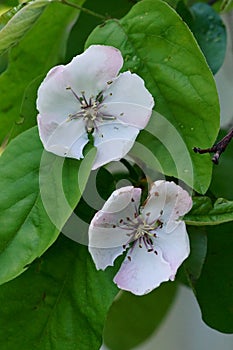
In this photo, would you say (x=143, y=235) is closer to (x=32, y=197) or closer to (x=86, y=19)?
(x=32, y=197)

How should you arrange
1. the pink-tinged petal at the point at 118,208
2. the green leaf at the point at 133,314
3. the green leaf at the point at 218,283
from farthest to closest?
the green leaf at the point at 133,314 → the green leaf at the point at 218,283 → the pink-tinged petal at the point at 118,208

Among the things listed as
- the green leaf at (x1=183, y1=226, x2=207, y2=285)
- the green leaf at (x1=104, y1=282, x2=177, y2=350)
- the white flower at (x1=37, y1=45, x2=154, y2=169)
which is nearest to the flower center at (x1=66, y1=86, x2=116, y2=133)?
the white flower at (x1=37, y1=45, x2=154, y2=169)

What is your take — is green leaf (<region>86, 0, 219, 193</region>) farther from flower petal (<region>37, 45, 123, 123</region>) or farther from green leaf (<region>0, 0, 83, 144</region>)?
green leaf (<region>0, 0, 83, 144</region>)

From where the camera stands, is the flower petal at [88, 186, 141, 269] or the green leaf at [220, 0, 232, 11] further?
the green leaf at [220, 0, 232, 11]

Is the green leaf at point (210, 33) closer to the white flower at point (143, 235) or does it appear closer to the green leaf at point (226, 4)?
the green leaf at point (226, 4)

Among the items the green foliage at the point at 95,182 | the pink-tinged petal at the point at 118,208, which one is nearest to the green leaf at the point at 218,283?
the green foliage at the point at 95,182
